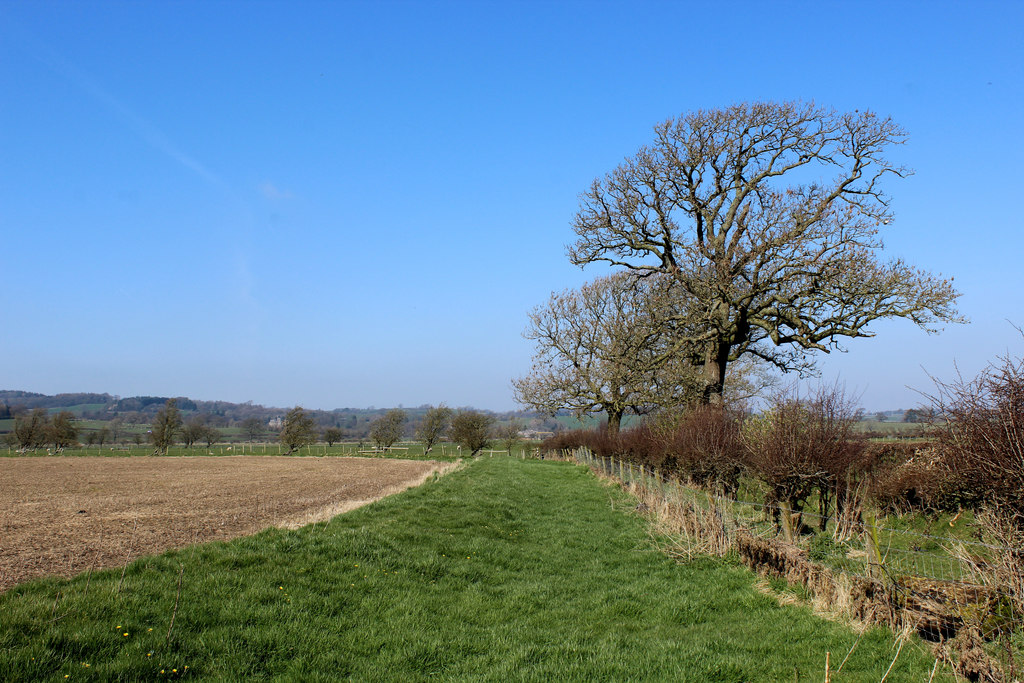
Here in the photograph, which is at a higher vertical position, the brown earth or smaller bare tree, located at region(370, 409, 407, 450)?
smaller bare tree, located at region(370, 409, 407, 450)

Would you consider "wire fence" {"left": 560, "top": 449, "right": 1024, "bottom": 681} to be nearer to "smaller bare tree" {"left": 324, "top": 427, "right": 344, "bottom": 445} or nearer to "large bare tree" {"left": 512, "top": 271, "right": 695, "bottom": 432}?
"large bare tree" {"left": 512, "top": 271, "right": 695, "bottom": 432}

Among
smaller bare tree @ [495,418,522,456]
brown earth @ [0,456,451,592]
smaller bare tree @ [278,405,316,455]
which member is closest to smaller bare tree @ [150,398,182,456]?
smaller bare tree @ [278,405,316,455]

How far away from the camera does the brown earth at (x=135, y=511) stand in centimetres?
1232

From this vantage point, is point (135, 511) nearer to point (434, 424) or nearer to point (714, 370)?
point (714, 370)

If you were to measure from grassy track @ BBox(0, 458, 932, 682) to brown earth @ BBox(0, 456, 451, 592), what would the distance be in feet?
6.22

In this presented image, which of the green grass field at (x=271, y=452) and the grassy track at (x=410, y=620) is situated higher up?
the grassy track at (x=410, y=620)

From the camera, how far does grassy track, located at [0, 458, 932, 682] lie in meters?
6.04

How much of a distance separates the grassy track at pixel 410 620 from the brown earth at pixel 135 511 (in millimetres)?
1896

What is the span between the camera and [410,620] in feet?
25.6

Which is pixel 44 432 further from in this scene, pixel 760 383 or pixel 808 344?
pixel 808 344

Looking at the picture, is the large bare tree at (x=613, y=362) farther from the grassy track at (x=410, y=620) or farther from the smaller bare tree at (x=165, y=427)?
the smaller bare tree at (x=165, y=427)

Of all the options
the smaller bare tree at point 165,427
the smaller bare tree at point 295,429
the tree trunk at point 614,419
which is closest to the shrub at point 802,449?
the tree trunk at point 614,419

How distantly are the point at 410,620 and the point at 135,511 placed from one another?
1665 cm

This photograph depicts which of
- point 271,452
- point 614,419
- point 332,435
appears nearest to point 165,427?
point 271,452
